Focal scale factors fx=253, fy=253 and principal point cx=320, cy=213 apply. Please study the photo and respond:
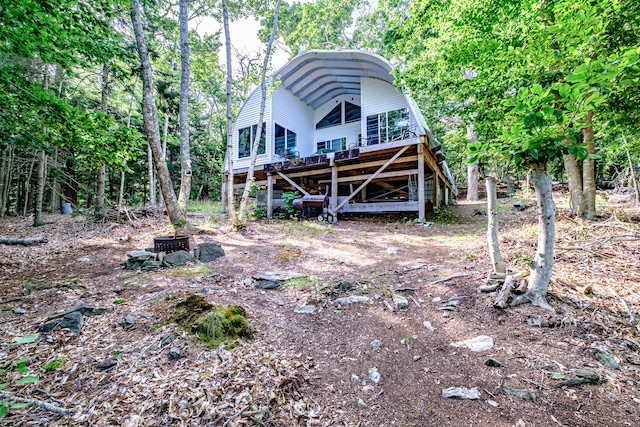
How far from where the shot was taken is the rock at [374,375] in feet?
6.52

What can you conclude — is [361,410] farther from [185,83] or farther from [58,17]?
[185,83]

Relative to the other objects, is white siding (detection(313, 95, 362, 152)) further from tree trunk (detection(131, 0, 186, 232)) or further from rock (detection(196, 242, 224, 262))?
rock (detection(196, 242, 224, 262))

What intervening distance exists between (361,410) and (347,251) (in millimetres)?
3975

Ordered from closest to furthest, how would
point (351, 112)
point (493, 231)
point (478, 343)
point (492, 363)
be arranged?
point (492, 363) → point (478, 343) → point (493, 231) → point (351, 112)

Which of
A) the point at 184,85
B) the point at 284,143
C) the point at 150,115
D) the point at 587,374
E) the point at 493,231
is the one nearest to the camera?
the point at 587,374

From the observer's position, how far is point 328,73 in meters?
12.7

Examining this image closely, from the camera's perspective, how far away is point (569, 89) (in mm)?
1585

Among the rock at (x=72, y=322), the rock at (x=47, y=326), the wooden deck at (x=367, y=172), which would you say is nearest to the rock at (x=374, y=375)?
the rock at (x=72, y=322)

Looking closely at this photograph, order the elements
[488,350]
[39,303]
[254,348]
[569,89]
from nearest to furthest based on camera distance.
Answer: [569,89] < [488,350] < [254,348] < [39,303]

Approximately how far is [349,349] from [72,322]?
9.11 feet

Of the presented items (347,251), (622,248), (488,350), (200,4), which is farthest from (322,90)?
(488,350)

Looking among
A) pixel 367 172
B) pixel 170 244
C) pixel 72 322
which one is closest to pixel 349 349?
pixel 72 322

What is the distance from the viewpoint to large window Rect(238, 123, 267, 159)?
13.1 meters

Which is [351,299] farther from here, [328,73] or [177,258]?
[328,73]
